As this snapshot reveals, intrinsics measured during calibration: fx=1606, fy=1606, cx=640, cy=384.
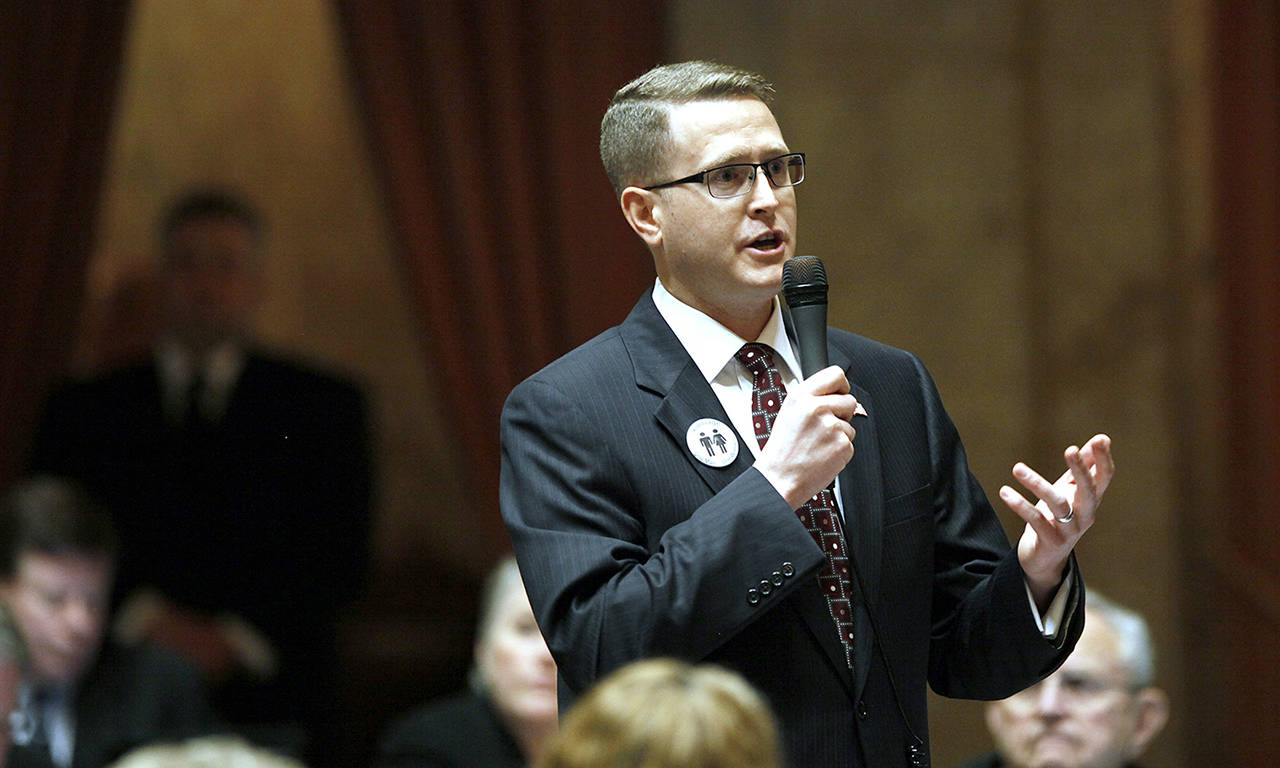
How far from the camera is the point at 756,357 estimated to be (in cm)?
227

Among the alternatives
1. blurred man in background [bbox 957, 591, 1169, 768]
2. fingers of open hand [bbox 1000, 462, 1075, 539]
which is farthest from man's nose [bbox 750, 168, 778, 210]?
blurred man in background [bbox 957, 591, 1169, 768]

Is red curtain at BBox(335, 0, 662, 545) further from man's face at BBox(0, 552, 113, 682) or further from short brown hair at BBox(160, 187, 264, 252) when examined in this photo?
man's face at BBox(0, 552, 113, 682)

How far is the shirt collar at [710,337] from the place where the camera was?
7.34 ft

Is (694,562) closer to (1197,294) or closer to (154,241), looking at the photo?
(1197,294)

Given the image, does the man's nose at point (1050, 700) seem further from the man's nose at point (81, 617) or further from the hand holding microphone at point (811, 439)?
the man's nose at point (81, 617)

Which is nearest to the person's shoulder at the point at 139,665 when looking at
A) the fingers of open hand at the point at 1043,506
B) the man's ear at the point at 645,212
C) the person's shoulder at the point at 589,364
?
the person's shoulder at the point at 589,364

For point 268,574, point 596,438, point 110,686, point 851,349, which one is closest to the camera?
point 596,438

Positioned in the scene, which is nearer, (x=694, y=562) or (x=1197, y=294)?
(x=694, y=562)

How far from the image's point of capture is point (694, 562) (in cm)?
195

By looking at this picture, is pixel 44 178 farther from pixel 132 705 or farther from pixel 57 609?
pixel 132 705

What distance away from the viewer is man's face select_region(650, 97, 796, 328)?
2191 mm

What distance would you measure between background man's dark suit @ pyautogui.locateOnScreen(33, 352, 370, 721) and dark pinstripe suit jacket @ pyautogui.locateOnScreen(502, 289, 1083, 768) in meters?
3.65

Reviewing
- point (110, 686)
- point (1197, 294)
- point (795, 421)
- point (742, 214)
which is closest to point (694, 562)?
point (795, 421)

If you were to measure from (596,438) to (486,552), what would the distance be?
4.04 metres
